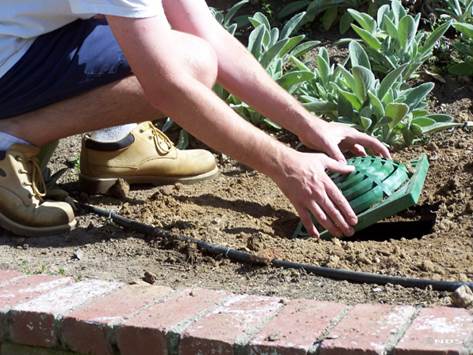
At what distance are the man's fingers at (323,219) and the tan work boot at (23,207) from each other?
0.92 meters

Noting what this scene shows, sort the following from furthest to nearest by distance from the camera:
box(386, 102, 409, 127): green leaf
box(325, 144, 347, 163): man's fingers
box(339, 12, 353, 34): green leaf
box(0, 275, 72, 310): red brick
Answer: box(339, 12, 353, 34): green leaf
box(386, 102, 409, 127): green leaf
box(325, 144, 347, 163): man's fingers
box(0, 275, 72, 310): red brick

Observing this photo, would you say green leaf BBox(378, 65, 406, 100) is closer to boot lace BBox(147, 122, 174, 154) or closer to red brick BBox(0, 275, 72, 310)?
boot lace BBox(147, 122, 174, 154)

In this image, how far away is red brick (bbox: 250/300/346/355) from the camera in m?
2.19

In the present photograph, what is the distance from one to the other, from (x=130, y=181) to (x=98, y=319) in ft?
4.15

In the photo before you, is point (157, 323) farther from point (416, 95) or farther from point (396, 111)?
point (416, 95)

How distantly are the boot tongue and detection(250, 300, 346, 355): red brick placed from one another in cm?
127

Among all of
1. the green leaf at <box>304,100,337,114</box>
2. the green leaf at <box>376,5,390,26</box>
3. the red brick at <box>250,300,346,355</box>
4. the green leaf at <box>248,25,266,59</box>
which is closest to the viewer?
the red brick at <box>250,300,346,355</box>

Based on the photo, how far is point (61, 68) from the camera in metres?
3.23

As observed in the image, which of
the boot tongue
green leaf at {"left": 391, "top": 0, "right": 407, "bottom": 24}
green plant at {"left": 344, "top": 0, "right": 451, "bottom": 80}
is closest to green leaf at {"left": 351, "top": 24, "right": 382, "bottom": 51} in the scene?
green plant at {"left": 344, "top": 0, "right": 451, "bottom": 80}

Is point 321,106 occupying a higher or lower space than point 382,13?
lower

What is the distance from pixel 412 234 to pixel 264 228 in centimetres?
50

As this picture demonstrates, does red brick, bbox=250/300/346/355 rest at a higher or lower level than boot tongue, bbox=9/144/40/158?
higher

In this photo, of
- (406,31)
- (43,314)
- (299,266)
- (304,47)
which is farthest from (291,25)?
(43,314)

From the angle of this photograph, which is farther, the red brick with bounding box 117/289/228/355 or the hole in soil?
the hole in soil
